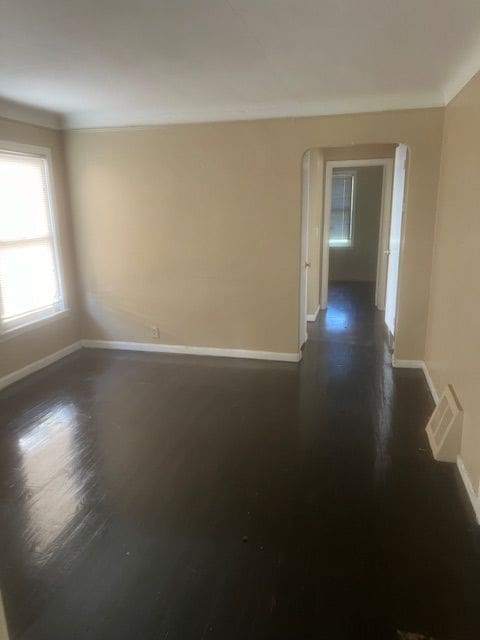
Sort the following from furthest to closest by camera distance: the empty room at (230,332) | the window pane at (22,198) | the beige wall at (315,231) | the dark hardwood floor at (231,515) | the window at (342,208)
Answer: the window at (342,208) → the beige wall at (315,231) → the window pane at (22,198) → the empty room at (230,332) → the dark hardwood floor at (231,515)

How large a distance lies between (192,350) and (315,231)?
8.17ft

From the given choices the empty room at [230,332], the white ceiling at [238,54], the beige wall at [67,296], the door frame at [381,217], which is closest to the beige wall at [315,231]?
the empty room at [230,332]

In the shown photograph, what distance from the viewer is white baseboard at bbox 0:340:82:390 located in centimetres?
416

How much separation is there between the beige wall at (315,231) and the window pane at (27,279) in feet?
10.5

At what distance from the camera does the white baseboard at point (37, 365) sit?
4160 mm

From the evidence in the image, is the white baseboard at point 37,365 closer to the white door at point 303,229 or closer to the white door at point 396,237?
the white door at point 303,229

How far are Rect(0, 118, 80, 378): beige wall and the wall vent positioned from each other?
3.66 meters

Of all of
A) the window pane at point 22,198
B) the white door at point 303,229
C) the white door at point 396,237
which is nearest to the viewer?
the window pane at point 22,198

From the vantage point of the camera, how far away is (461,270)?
2.90m

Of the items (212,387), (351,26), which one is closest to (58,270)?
(212,387)

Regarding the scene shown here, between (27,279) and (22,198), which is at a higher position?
(22,198)

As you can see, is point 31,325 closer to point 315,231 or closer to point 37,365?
point 37,365

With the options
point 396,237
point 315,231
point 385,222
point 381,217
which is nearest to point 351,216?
point 381,217

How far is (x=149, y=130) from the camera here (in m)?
4.50
